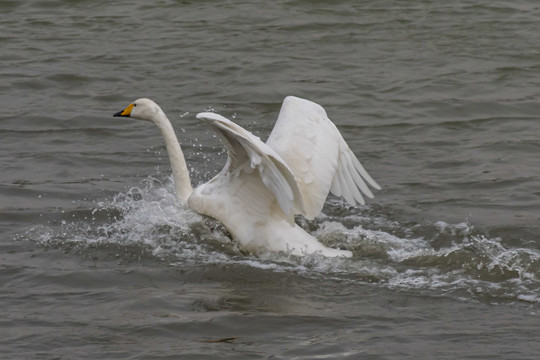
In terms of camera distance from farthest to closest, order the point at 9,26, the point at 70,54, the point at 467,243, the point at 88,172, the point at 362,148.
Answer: the point at 9,26 → the point at 70,54 → the point at 362,148 → the point at 88,172 → the point at 467,243

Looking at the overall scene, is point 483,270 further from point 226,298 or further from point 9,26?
point 9,26

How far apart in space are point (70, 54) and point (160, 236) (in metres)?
5.85

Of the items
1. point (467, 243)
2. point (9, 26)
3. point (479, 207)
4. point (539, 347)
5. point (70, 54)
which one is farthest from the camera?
point (9, 26)

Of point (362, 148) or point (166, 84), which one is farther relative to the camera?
point (166, 84)

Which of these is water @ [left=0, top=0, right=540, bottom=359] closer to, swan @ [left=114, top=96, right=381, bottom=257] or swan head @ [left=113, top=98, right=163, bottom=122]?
swan @ [left=114, top=96, right=381, bottom=257]

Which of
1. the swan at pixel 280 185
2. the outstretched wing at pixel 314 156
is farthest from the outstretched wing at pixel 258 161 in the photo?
the outstretched wing at pixel 314 156

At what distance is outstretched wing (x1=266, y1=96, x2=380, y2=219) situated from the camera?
7.69 metres

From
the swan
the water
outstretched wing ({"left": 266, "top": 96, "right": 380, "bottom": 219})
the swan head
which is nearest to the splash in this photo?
the water

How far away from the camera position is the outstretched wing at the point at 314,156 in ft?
25.2

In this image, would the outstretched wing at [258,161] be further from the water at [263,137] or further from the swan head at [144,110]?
the swan head at [144,110]

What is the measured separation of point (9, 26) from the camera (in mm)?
14336

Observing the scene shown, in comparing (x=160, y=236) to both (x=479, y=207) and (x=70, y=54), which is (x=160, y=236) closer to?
(x=479, y=207)

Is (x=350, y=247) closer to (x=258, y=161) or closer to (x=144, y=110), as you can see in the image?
(x=258, y=161)

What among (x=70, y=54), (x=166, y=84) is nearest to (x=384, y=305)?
(x=166, y=84)
